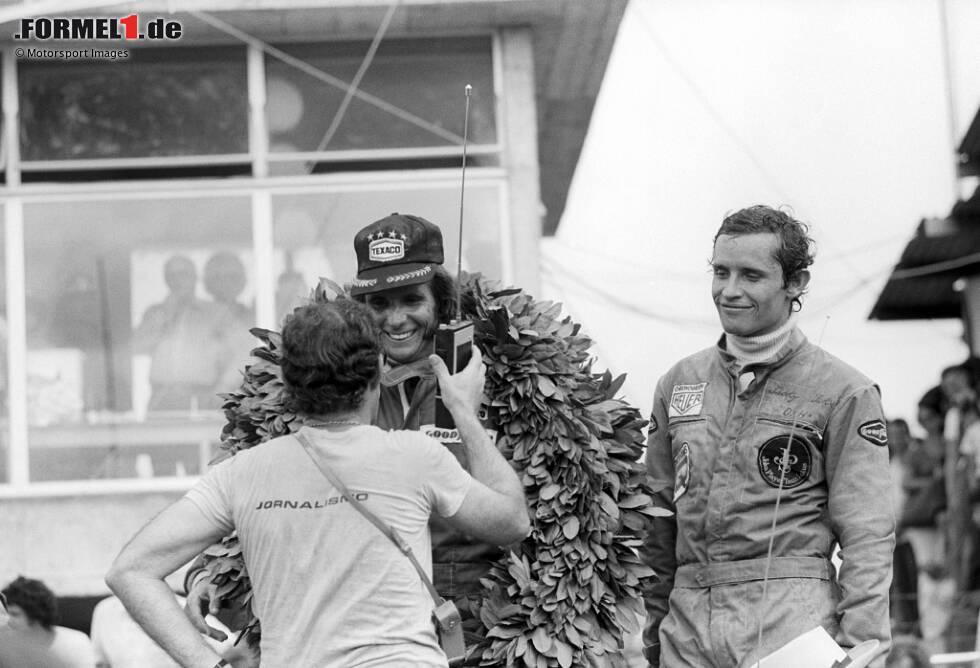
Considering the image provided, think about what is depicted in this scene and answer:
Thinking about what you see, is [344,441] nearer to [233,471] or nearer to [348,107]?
[233,471]

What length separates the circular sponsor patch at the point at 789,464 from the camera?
4094mm

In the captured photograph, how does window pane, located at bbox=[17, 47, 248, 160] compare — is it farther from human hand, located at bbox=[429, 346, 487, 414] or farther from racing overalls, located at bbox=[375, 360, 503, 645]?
human hand, located at bbox=[429, 346, 487, 414]

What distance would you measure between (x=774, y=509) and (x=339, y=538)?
4.40ft

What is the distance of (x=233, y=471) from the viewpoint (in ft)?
11.1

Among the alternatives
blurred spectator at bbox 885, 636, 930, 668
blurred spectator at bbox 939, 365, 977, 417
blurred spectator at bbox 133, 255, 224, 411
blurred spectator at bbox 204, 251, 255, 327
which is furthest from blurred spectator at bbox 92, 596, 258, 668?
blurred spectator at bbox 939, 365, 977, 417

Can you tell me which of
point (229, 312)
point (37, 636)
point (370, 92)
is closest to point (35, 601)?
point (37, 636)

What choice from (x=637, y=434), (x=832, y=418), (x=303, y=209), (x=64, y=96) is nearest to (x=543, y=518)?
(x=637, y=434)

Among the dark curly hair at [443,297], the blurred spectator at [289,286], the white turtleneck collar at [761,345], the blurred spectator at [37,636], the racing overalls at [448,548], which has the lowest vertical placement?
the blurred spectator at [37,636]

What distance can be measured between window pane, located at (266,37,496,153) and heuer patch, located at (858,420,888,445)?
7837mm

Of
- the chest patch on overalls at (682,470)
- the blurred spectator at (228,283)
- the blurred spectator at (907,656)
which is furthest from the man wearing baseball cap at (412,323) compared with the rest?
the blurred spectator at (228,283)

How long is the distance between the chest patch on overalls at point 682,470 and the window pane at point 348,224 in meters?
7.14

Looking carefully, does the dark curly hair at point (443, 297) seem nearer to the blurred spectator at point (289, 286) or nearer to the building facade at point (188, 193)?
the building facade at point (188, 193)

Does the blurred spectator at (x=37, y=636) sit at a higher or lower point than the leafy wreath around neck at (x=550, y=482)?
lower

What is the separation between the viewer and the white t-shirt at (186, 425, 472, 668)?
324 cm
